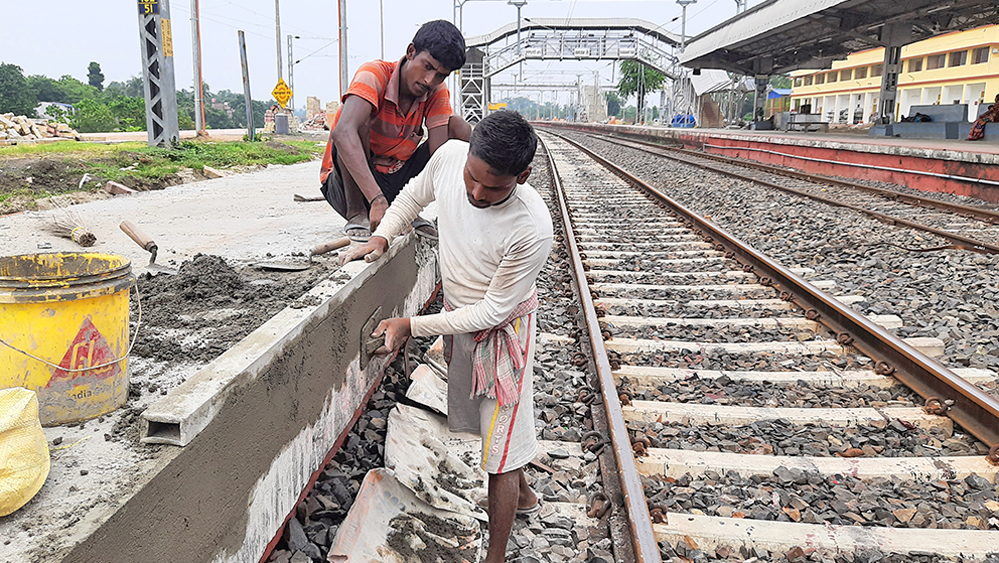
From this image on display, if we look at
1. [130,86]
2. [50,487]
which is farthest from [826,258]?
[130,86]

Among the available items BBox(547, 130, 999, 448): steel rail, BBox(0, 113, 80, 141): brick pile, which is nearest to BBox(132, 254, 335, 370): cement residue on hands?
A: BBox(547, 130, 999, 448): steel rail

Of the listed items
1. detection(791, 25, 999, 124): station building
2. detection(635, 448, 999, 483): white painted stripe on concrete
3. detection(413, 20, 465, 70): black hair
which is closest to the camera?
detection(635, 448, 999, 483): white painted stripe on concrete

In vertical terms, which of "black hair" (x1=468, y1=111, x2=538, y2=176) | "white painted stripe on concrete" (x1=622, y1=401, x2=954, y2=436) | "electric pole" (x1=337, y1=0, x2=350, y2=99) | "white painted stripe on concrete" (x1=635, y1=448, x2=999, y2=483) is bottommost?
"white painted stripe on concrete" (x1=635, y1=448, x2=999, y2=483)

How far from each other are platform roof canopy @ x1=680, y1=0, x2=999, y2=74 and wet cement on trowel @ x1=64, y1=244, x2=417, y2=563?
59.7ft

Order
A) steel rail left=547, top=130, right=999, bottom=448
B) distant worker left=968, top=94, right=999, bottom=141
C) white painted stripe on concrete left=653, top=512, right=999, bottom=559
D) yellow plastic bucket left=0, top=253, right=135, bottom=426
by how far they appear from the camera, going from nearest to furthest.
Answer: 1. yellow plastic bucket left=0, top=253, right=135, bottom=426
2. white painted stripe on concrete left=653, top=512, right=999, bottom=559
3. steel rail left=547, top=130, right=999, bottom=448
4. distant worker left=968, top=94, right=999, bottom=141

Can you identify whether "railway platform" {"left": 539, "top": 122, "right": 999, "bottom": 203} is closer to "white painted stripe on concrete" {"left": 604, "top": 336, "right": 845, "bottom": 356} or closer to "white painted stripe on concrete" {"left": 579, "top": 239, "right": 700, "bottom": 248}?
"white painted stripe on concrete" {"left": 579, "top": 239, "right": 700, "bottom": 248}

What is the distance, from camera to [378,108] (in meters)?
4.12

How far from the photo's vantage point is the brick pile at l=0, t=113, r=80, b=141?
20781 mm

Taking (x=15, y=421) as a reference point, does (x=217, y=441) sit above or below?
below

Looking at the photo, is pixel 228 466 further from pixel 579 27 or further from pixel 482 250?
pixel 579 27

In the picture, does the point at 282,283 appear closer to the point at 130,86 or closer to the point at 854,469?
the point at 854,469

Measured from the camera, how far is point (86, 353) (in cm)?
210

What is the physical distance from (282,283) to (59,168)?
792 centimetres

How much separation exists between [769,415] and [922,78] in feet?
225
